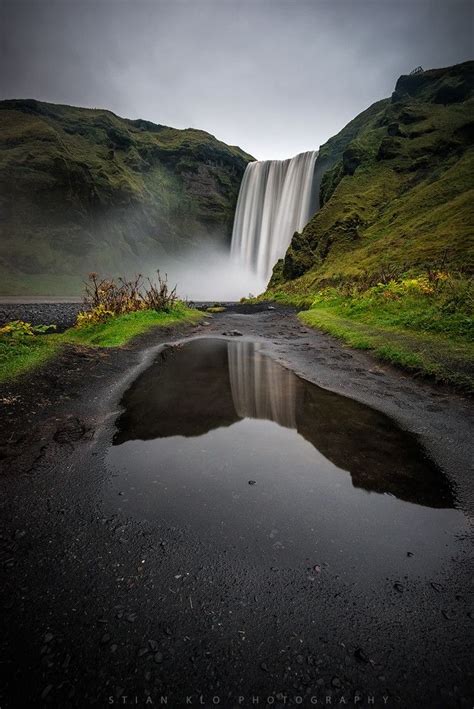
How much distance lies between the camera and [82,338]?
12922 millimetres

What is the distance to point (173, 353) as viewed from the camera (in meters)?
10.4

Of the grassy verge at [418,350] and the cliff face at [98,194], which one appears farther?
the cliff face at [98,194]

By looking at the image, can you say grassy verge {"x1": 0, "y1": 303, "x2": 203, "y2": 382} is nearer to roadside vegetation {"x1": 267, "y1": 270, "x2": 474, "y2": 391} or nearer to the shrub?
the shrub

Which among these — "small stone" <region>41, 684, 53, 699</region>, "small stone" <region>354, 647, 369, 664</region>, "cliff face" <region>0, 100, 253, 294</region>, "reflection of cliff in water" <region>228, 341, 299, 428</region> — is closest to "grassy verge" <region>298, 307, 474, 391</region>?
"reflection of cliff in water" <region>228, 341, 299, 428</region>

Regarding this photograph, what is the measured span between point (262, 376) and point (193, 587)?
581cm

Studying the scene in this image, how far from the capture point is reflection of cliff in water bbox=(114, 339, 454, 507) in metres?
3.62

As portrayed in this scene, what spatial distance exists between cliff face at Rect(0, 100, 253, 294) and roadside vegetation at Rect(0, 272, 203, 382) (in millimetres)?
50044

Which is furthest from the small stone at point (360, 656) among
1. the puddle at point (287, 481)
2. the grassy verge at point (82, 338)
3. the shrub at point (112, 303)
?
the shrub at point (112, 303)

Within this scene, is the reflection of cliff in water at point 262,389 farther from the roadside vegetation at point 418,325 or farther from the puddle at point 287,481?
the roadside vegetation at point 418,325

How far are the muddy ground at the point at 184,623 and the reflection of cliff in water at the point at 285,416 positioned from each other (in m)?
0.59

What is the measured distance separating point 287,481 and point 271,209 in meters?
70.3

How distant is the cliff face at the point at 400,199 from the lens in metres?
27.4

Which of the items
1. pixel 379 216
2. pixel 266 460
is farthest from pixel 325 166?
pixel 266 460

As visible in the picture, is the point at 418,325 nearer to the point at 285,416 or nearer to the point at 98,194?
the point at 285,416
